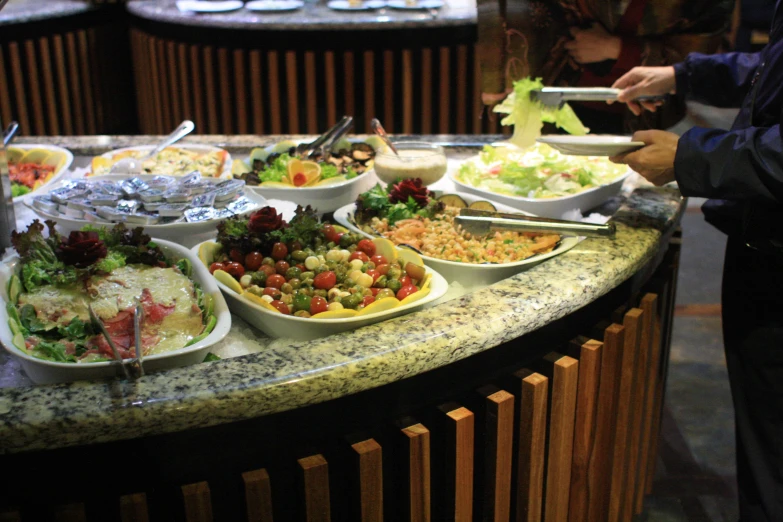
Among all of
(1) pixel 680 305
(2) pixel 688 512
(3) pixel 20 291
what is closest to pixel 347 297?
(3) pixel 20 291

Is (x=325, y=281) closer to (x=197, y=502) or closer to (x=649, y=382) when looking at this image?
(x=197, y=502)

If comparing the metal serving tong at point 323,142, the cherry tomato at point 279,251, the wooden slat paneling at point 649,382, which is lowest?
the wooden slat paneling at point 649,382

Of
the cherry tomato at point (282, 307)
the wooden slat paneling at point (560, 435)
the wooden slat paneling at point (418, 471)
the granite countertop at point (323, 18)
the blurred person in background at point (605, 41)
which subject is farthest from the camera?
the granite countertop at point (323, 18)

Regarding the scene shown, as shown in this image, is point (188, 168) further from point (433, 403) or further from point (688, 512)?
point (688, 512)

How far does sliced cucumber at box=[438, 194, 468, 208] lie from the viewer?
224 centimetres

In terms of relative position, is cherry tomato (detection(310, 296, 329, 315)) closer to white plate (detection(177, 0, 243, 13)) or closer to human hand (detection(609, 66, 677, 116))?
human hand (detection(609, 66, 677, 116))

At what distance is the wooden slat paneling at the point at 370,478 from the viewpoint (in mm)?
1426

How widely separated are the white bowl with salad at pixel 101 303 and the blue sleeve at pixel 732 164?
3.71 feet

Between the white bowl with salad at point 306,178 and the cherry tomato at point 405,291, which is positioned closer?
the cherry tomato at point 405,291

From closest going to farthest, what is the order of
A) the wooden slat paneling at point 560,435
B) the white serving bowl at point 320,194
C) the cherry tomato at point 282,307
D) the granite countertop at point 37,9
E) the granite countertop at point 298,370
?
1. the granite countertop at point 298,370
2. the cherry tomato at point 282,307
3. the wooden slat paneling at point 560,435
4. the white serving bowl at point 320,194
5. the granite countertop at point 37,9

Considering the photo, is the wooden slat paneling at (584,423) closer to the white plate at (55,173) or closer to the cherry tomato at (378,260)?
the cherry tomato at (378,260)

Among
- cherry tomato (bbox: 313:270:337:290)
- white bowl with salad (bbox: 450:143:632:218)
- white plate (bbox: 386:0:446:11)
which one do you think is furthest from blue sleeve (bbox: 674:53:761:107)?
white plate (bbox: 386:0:446:11)

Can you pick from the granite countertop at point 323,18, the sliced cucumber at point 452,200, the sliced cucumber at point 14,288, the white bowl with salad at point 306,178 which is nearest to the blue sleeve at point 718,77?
the sliced cucumber at point 452,200

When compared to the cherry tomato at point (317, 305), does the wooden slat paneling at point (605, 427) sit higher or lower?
lower
